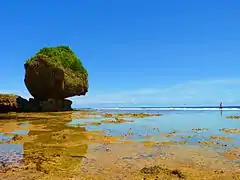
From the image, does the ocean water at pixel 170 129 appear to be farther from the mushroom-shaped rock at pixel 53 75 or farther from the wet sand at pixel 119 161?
the mushroom-shaped rock at pixel 53 75

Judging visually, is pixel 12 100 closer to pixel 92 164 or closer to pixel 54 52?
pixel 54 52

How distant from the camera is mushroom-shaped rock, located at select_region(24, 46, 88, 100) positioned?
4662 cm

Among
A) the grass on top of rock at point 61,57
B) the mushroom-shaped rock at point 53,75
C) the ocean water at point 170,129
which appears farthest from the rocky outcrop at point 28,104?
→ the ocean water at point 170,129

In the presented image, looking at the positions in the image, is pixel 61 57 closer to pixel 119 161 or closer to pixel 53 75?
pixel 53 75

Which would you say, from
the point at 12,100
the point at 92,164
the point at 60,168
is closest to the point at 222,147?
the point at 92,164

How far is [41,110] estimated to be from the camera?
4703cm

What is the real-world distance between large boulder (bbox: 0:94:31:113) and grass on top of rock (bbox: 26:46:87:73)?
6778mm

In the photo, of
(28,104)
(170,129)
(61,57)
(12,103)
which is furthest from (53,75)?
(170,129)

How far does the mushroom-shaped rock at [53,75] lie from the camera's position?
153ft

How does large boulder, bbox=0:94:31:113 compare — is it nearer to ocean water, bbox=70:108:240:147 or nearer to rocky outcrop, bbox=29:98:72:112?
rocky outcrop, bbox=29:98:72:112

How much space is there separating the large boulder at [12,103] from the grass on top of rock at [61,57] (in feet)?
22.2

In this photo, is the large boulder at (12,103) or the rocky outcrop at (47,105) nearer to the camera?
the large boulder at (12,103)

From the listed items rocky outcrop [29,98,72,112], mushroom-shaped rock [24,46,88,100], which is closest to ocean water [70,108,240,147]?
rocky outcrop [29,98,72,112]

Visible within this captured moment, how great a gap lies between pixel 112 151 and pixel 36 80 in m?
38.2
